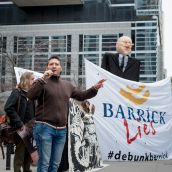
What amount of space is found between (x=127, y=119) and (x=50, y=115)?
255 cm

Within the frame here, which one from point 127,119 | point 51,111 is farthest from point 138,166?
point 51,111

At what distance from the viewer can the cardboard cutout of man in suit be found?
7465 millimetres

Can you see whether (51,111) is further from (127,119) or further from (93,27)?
(93,27)

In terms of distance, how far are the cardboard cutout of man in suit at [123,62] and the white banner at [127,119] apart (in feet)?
0.62

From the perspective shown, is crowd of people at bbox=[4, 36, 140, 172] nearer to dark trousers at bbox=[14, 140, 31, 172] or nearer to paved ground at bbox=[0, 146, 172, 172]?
paved ground at bbox=[0, 146, 172, 172]

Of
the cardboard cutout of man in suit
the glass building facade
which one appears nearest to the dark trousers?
the cardboard cutout of man in suit

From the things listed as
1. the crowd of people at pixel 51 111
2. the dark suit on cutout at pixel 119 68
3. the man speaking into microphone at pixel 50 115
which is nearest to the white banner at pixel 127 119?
the dark suit on cutout at pixel 119 68

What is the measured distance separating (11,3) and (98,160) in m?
91.3

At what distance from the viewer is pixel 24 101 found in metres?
7.20

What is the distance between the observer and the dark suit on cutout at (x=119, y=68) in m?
7.65

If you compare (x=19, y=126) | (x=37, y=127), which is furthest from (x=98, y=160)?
(x=37, y=127)

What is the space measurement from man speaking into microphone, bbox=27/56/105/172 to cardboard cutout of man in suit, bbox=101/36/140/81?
6.76 ft

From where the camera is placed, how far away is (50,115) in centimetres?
543

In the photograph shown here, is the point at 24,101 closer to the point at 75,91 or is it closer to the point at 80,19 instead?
the point at 75,91
